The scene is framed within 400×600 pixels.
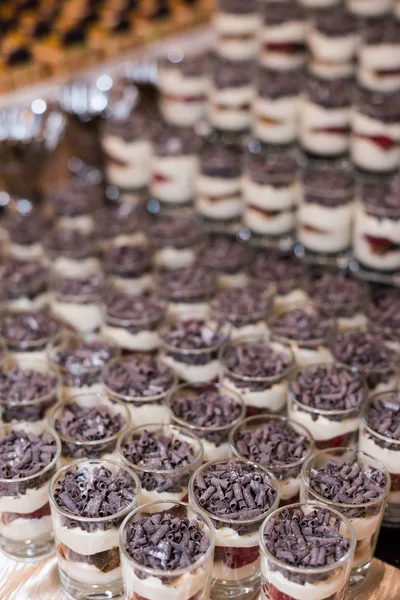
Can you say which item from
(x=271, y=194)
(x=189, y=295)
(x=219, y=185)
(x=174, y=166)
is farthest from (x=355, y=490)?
(x=174, y=166)

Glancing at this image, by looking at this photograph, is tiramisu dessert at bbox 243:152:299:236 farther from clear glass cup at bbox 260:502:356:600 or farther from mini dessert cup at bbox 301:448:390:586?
clear glass cup at bbox 260:502:356:600

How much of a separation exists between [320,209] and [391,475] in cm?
101

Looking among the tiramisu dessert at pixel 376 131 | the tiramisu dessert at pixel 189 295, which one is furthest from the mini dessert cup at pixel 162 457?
the tiramisu dessert at pixel 376 131

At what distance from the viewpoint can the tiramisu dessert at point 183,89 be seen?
287cm

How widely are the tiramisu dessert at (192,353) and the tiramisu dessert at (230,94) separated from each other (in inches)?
41.1

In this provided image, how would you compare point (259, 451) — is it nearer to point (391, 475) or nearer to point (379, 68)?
point (391, 475)

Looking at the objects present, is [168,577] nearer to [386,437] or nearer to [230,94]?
[386,437]

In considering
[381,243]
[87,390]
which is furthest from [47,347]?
[381,243]

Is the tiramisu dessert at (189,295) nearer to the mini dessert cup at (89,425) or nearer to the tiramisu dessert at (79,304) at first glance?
the tiramisu dessert at (79,304)

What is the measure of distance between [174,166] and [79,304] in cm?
75

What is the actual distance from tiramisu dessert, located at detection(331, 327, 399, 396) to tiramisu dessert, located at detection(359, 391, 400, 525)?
4.1 inches

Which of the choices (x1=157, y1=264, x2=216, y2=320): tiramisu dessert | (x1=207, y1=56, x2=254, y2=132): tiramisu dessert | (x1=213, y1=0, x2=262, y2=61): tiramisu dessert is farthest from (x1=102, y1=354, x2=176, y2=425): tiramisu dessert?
(x1=213, y1=0, x2=262, y2=61): tiramisu dessert

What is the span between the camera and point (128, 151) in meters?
2.89

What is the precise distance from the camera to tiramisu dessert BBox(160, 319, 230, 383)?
1.90 m
